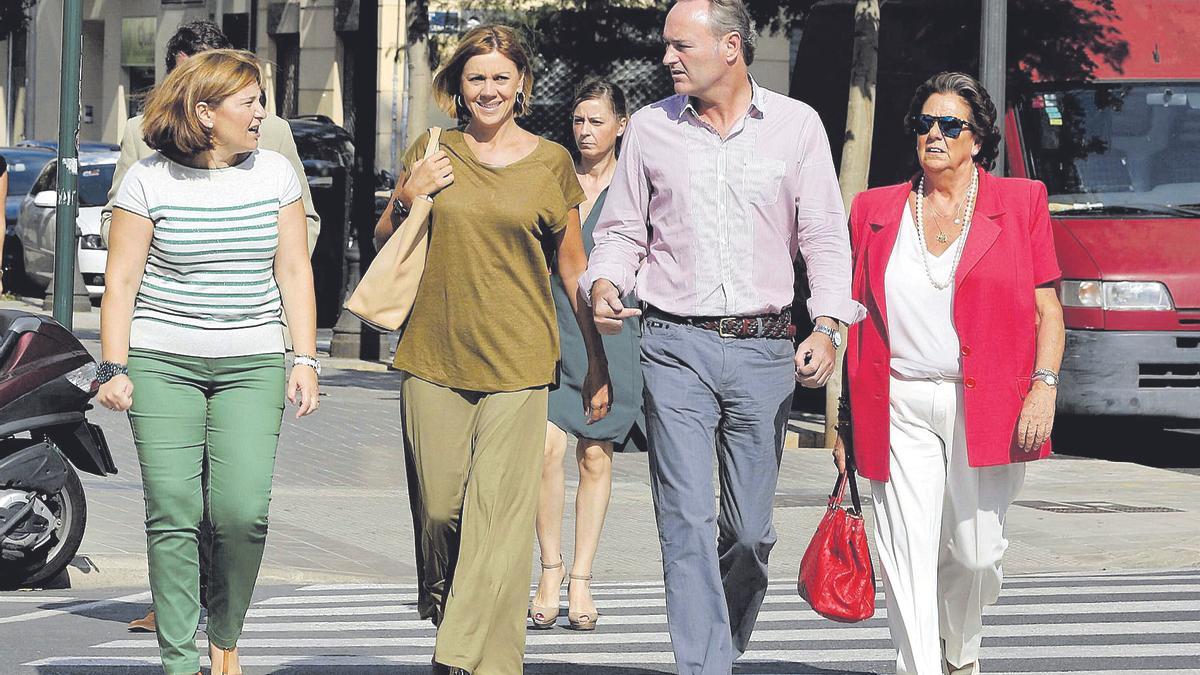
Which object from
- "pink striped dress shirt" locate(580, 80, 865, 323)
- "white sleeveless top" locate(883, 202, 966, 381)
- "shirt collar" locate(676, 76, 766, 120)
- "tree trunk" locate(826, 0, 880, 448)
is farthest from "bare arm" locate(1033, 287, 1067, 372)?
"tree trunk" locate(826, 0, 880, 448)

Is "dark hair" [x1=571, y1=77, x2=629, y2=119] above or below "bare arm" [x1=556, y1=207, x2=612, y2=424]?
above

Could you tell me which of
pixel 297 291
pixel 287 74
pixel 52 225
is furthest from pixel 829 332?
pixel 287 74

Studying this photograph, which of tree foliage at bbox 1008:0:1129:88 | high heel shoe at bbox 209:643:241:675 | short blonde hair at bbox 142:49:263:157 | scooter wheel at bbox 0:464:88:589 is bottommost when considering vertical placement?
scooter wheel at bbox 0:464:88:589

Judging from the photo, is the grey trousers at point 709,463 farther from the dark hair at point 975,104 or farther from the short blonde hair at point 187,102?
the short blonde hair at point 187,102

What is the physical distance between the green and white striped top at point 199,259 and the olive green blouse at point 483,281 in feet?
1.53

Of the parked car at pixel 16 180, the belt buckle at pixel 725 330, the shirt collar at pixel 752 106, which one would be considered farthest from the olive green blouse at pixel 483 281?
the parked car at pixel 16 180

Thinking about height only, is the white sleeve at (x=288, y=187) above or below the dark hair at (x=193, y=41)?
below

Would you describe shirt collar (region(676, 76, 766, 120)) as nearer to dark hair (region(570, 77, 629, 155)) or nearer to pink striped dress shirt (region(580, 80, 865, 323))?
pink striped dress shirt (region(580, 80, 865, 323))

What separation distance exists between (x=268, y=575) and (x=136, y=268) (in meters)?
3.54

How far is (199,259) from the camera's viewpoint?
5836mm

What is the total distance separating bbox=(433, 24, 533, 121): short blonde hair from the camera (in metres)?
5.89

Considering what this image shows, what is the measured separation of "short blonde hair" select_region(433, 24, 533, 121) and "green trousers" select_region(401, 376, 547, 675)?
82cm

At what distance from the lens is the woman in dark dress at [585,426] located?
764 centimetres

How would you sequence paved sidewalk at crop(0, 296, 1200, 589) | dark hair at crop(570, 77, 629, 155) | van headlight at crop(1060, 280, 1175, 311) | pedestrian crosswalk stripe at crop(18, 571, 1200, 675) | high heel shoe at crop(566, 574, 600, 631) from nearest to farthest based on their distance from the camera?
pedestrian crosswalk stripe at crop(18, 571, 1200, 675) → high heel shoe at crop(566, 574, 600, 631) → dark hair at crop(570, 77, 629, 155) → paved sidewalk at crop(0, 296, 1200, 589) → van headlight at crop(1060, 280, 1175, 311)
